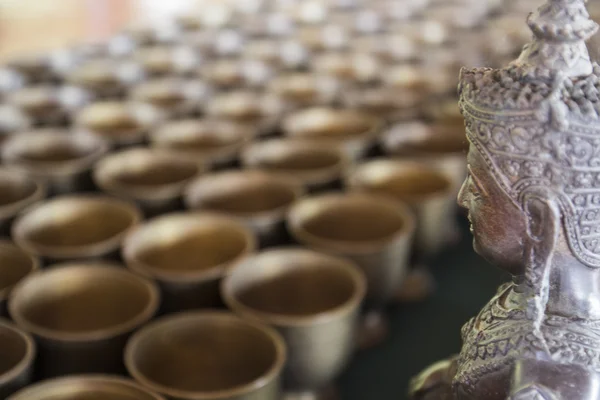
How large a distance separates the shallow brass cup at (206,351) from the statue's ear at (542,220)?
398 millimetres

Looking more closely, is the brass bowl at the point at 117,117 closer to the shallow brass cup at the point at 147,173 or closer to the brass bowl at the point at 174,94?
the brass bowl at the point at 174,94

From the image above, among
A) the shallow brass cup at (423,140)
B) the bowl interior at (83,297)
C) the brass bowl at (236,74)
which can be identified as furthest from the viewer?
the brass bowl at (236,74)

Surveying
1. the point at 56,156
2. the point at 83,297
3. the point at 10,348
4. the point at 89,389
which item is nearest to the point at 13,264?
the point at 83,297

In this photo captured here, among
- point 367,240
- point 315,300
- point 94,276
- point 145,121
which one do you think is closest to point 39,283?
point 94,276

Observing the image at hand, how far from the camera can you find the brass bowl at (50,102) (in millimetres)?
1697

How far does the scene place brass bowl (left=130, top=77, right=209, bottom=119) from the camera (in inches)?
69.5

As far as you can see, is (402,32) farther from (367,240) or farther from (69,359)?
(69,359)

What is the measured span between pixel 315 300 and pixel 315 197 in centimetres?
21

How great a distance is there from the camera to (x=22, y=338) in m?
0.85

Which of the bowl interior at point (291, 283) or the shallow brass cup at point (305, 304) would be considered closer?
the shallow brass cup at point (305, 304)

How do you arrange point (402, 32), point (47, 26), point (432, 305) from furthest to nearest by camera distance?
point (47, 26)
point (402, 32)
point (432, 305)

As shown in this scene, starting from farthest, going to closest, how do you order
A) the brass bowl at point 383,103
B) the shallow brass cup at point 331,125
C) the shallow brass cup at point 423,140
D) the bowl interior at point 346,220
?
the brass bowl at point 383,103, the shallow brass cup at point 331,125, the shallow brass cup at point 423,140, the bowl interior at point 346,220

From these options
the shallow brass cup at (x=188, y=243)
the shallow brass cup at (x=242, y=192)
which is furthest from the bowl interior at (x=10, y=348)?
the shallow brass cup at (x=242, y=192)

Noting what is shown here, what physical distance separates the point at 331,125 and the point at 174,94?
0.48 m
